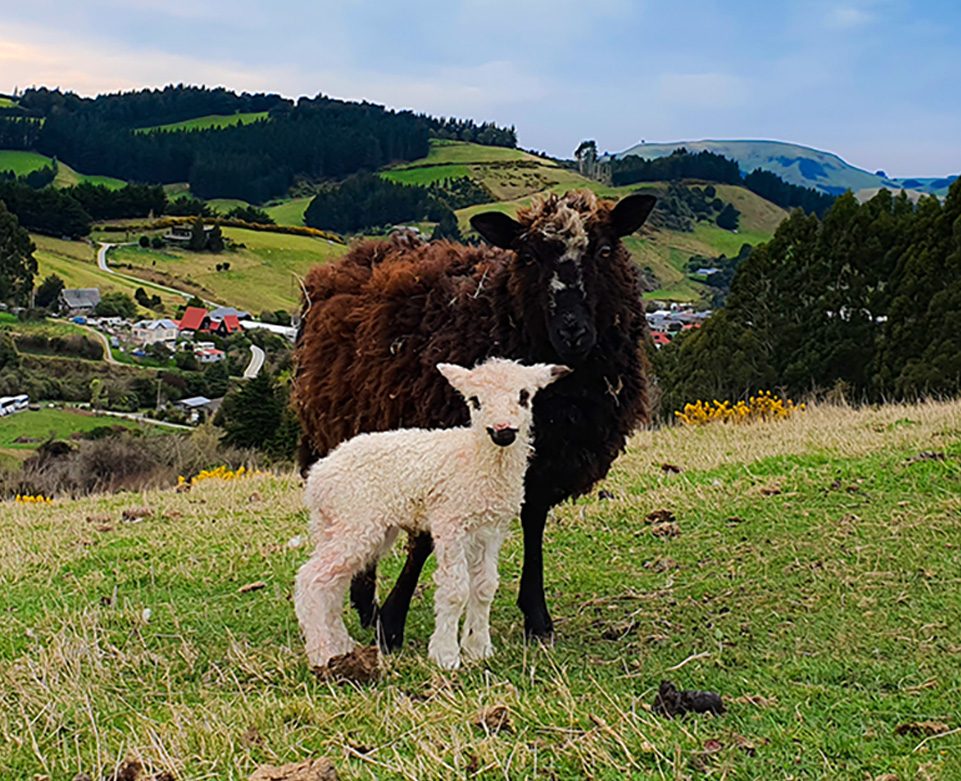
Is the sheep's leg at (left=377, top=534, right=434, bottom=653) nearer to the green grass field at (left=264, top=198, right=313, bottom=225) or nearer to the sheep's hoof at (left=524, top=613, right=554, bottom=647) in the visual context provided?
the sheep's hoof at (left=524, top=613, right=554, bottom=647)

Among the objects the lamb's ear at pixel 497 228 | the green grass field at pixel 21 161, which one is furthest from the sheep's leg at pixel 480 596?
the green grass field at pixel 21 161

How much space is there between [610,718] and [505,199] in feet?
475

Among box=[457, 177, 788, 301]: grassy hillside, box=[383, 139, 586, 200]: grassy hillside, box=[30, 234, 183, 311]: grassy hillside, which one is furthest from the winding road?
box=[383, 139, 586, 200]: grassy hillside

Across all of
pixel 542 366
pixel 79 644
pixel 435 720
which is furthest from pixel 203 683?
pixel 542 366

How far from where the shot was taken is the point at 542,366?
5.99 m

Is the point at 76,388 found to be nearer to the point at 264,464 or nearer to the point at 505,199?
the point at 264,464

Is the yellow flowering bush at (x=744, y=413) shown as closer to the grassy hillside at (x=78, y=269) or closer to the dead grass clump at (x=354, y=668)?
the dead grass clump at (x=354, y=668)

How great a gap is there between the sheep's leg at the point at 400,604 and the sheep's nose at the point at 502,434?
1.41 m

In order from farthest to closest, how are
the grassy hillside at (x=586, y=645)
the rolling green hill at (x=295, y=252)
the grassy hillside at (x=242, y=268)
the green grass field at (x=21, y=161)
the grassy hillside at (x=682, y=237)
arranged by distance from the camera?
the green grass field at (x=21, y=161)
the grassy hillside at (x=682, y=237)
the grassy hillside at (x=242, y=268)
the rolling green hill at (x=295, y=252)
the grassy hillside at (x=586, y=645)

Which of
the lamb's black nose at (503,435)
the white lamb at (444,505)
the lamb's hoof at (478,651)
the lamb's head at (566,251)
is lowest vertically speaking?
the lamb's hoof at (478,651)

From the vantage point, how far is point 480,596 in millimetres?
5973

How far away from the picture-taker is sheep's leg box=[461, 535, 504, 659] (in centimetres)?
598

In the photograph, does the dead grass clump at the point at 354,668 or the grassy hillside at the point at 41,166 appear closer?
the dead grass clump at the point at 354,668

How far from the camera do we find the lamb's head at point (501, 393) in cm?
567
